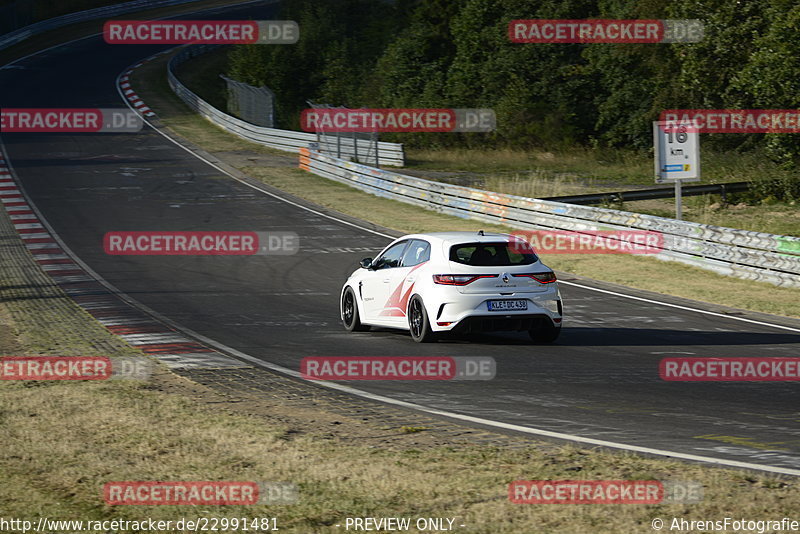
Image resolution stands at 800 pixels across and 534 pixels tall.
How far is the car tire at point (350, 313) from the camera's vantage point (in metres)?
14.9

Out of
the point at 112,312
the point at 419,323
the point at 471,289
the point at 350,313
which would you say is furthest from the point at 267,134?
the point at 471,289

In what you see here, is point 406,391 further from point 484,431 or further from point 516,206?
point 516,206

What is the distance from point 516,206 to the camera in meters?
27.6

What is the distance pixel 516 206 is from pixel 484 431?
19.5 meters

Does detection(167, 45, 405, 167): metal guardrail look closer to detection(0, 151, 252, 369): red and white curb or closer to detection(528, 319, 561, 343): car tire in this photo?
detection(0, 151, 252, 369): red and white curb

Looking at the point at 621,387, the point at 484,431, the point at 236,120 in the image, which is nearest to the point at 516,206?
the point at 621,387

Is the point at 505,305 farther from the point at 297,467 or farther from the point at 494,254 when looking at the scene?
the point at 297,467

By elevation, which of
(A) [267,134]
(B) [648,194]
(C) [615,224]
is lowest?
(C) [615,224]

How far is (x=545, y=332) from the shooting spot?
1352 cm

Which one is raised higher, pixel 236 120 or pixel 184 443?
pixel 236 120

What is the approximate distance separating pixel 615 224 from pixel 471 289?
11875 mm

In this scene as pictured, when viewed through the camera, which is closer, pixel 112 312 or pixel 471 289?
pixel 471 289

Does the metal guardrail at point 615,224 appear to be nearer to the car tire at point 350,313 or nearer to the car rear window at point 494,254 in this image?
the car rear window at point 494,254

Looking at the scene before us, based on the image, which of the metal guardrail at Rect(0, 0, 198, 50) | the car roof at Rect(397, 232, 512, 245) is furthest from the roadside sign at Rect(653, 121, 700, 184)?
the metal guardrail at Rect(0, 0, 198, 50)
